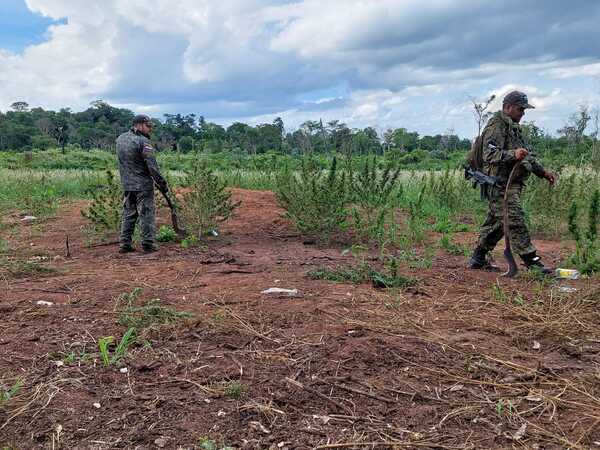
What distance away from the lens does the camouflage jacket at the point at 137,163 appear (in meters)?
6.82

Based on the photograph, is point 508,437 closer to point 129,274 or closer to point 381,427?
point 381,427

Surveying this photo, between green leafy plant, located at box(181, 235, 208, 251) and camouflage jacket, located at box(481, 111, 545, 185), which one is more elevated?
camouflage jacket, located at box(481, 111, 545, 185)

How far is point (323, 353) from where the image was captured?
11.0 ft

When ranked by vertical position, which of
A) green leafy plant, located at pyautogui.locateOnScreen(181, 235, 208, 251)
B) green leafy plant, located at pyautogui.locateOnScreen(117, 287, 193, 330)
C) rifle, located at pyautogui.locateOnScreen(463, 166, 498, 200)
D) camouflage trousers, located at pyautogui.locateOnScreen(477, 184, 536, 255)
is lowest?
green leafy plant, located at pyautogui.locateOnScreen(181, 235, 208, 251)

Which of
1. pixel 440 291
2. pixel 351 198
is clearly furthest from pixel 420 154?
pixel 440 291

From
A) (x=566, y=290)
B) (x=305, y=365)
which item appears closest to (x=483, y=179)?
(x=566, y=290)

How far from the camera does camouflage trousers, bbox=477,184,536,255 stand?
5438mm

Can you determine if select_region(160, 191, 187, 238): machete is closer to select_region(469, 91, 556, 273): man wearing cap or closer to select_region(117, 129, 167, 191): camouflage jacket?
select_region(117, 129, 167, 191): camouflage jacket

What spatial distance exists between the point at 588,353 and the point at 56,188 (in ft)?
40.4

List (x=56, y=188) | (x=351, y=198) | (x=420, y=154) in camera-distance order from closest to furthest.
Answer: (x=351, y=198)
(x=56, y=188)
(x=420, y=154)

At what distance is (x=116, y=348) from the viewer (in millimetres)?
3436

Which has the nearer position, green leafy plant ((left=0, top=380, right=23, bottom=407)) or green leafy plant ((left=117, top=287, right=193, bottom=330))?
green leafy plant ((left=0, top=380, right=23, bottom=407))

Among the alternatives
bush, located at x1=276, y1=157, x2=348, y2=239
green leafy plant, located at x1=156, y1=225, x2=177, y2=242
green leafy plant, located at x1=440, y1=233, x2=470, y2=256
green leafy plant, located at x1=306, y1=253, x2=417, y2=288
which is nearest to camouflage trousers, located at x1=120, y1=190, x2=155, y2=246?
green leafy plant, located at x1=156, y1=225, x2=177, y2=242

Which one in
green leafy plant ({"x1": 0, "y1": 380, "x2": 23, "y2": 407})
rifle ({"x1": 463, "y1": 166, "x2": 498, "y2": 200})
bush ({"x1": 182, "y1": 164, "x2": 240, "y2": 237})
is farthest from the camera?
bush ({"x1": 182, "y1": 164, "x2": 240, "y2": 237})
